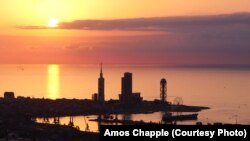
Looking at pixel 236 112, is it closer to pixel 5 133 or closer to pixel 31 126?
pixel 31 126

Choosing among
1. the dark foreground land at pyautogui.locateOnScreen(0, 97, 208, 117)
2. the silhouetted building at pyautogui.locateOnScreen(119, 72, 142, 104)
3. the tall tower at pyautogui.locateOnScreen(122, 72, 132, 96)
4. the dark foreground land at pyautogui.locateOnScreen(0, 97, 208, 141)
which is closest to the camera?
the dark foreground land at pyautogui.locateOnScreen(0, 97, 208, 141)

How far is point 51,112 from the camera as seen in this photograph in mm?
95000

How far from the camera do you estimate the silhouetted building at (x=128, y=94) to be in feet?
359

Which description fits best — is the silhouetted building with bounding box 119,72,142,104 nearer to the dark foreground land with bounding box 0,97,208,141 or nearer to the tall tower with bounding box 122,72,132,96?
the tall tower with bounding box 122,72,132,96

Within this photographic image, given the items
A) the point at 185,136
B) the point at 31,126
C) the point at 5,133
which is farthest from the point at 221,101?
the point at 185,136

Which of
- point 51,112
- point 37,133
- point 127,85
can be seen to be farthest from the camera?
point 127,85

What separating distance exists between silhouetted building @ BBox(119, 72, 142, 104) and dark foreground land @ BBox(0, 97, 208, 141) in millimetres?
1371

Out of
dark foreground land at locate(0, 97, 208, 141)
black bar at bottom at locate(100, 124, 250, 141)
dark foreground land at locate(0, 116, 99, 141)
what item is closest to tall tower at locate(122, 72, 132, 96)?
dark foreground land at locate(0, 97, 208, 141)

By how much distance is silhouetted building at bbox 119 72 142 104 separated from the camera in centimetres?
10956

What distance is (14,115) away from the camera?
265 ft

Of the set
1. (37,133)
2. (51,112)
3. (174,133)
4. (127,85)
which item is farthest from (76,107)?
(174,133)

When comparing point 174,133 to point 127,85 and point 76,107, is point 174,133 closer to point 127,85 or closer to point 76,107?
point 76,107

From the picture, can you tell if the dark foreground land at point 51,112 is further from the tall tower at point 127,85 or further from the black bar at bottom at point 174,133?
the black bar at bottom at point 174,133

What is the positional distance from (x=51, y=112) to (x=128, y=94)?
21180 millimetres
